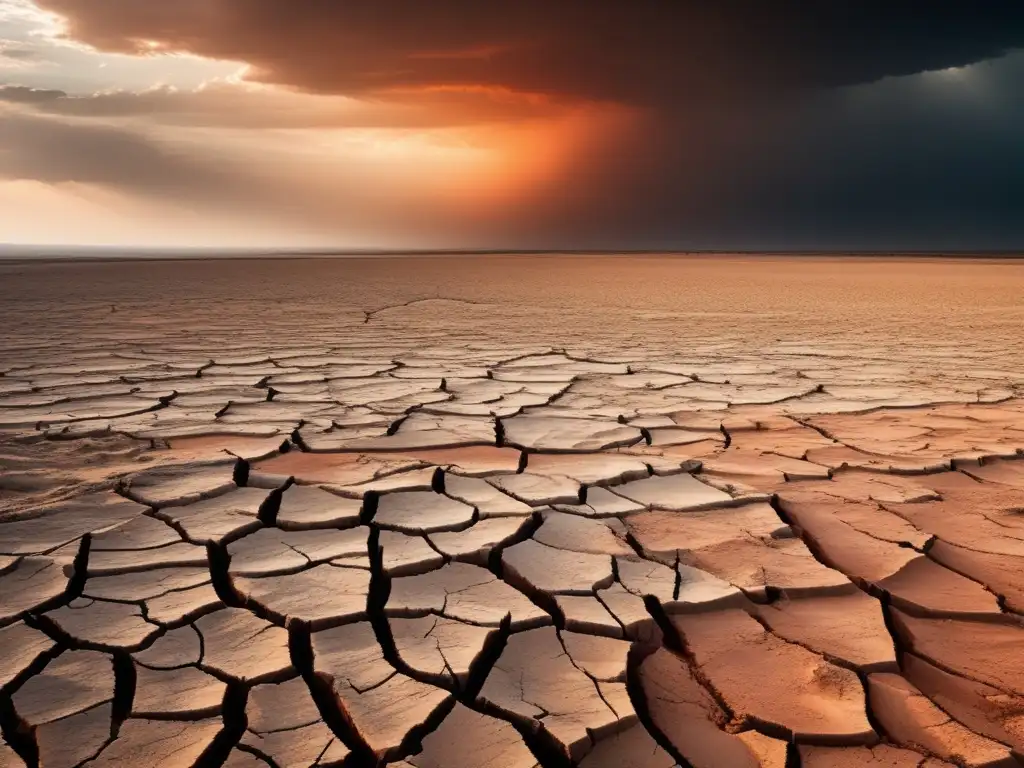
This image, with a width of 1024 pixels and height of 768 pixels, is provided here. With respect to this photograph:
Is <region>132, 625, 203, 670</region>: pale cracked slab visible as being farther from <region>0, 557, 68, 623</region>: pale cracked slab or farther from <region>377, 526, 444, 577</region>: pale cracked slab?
<region>377, 526, 444, 577</region>: pale cracked slab

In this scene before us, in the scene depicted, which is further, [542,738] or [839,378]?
[839,378]

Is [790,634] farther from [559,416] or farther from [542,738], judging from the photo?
[559,416]

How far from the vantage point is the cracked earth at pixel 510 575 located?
1.23 metres

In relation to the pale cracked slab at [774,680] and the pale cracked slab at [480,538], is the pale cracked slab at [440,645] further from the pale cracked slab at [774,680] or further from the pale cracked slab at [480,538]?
the pale cracked slab at [774,680]

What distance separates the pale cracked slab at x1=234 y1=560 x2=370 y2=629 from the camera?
61.4 inches

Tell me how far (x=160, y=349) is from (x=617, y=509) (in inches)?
154

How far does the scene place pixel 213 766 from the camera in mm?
1133

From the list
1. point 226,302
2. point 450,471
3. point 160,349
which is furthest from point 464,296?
point 450,471

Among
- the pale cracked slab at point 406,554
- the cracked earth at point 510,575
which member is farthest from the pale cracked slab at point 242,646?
the pale cracked slab at point 406,554

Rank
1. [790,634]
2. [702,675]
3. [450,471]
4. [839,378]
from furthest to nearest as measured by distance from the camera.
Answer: [839,378], [450,471], [790,634], [702,675]

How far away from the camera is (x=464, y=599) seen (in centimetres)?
163

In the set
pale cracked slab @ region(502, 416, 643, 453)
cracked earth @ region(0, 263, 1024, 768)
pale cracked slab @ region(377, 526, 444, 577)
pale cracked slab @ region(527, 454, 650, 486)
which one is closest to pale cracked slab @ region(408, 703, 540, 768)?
cracked earth @ region(0, 263, 1024, 768)

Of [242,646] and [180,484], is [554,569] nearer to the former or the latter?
[242,646]

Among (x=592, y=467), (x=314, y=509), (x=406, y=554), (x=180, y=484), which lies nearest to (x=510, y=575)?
(x=406, y=554)
